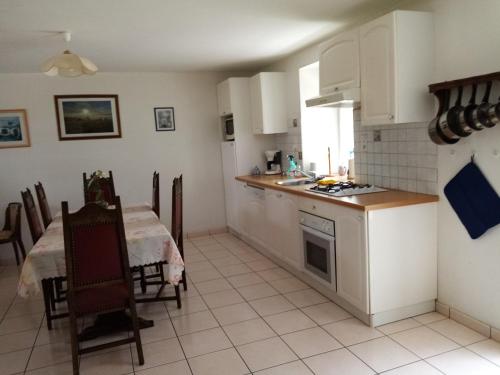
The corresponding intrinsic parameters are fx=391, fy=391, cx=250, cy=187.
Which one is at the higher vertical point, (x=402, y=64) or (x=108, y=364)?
(x=402, y=64)

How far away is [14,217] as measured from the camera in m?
4.25

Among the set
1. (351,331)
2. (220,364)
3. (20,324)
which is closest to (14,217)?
(20,324)

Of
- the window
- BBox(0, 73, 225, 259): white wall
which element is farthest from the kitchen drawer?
BBox(0, 73, 225, 259): white wall

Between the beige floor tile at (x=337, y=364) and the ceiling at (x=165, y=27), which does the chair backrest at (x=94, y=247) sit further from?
the ceiling at (x=165, y=27)

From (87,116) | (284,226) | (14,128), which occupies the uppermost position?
(87,116)

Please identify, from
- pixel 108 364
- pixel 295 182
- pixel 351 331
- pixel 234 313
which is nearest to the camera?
pixel 108 364

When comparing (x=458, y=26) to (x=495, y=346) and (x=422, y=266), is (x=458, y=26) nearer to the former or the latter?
(x=422, y=266)

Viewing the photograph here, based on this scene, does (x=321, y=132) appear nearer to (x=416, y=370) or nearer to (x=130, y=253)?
(x=130, y=253)

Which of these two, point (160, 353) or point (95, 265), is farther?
point (160, 353)

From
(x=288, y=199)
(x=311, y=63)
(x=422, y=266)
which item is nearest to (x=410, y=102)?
(x=422, y=266)

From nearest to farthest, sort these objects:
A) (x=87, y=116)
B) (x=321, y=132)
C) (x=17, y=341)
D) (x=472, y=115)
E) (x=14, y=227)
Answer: (x=472, y=115) → (x=17, y=341) → (x=14, y=227) → (x=321, y=132) → (x=87, y=116)

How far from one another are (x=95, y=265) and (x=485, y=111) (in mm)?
2377

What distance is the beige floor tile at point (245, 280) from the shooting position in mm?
3543

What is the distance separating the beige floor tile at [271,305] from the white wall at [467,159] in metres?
1.12
